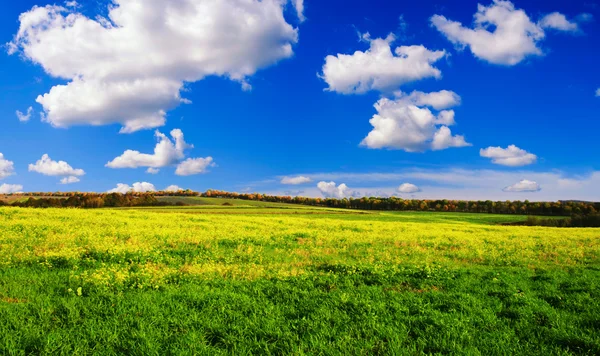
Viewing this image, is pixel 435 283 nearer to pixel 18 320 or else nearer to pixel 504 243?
pixel 18 320

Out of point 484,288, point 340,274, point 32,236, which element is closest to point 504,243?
point 484,288

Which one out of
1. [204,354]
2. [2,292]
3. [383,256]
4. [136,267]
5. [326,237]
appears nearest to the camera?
[204,354]

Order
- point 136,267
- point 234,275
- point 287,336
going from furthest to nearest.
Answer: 1. point 136,267
2. point 234,275
3. point 287,336

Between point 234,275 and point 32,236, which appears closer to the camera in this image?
point 234,275

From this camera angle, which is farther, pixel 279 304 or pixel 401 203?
pixel 401 203

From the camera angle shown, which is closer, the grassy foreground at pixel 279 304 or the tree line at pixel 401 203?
the grassy foreground at pixel 279 304

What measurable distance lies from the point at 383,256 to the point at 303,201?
128 meters

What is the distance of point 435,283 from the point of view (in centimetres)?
1317

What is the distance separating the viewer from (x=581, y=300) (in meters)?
11.2

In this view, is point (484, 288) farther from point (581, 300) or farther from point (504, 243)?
point (504, 243)

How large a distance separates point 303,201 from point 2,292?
137 metres

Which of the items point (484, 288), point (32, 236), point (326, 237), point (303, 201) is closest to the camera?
point (484, 288)

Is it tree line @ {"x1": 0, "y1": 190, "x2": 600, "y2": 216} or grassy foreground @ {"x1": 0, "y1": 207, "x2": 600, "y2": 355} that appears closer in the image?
grassy foreground @ {"x1": 0, "y1": 207, "x2": 600, "y2": 355}

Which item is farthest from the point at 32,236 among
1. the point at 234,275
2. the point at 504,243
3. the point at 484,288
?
the point at 504,243
